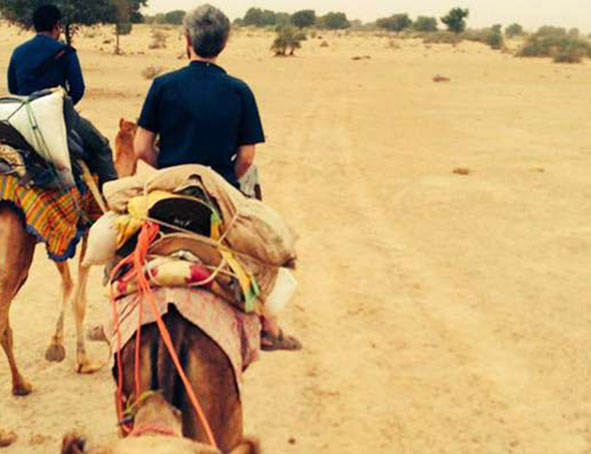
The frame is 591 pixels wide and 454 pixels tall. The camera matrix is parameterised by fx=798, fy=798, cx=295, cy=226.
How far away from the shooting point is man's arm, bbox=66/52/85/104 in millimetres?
6020

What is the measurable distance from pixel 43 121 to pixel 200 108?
1165 millimetres

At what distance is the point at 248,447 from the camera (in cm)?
304

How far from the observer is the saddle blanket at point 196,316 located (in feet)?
10.6

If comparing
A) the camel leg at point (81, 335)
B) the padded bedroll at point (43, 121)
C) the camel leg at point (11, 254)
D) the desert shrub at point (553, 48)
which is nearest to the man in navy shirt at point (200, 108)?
the padded bedroll at point (43, 121)

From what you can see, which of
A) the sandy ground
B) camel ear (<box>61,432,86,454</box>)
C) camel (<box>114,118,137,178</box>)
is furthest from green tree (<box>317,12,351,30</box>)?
camel ear (<box>61,432,86,454</box>)

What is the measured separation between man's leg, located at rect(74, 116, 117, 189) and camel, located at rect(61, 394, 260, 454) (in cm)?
271

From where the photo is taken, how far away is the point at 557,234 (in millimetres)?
10008

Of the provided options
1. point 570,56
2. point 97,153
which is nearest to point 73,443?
point 97,153

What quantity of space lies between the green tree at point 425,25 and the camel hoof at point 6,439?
311ft

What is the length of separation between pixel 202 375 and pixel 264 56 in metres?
45.9

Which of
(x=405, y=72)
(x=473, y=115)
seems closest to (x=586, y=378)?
(x=473, y=115)

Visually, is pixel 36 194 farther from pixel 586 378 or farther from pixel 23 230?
pixel 586 378

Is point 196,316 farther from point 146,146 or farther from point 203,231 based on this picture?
point 146,146

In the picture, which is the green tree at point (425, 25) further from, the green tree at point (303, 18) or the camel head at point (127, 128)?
the camel head at point (127, 128)
